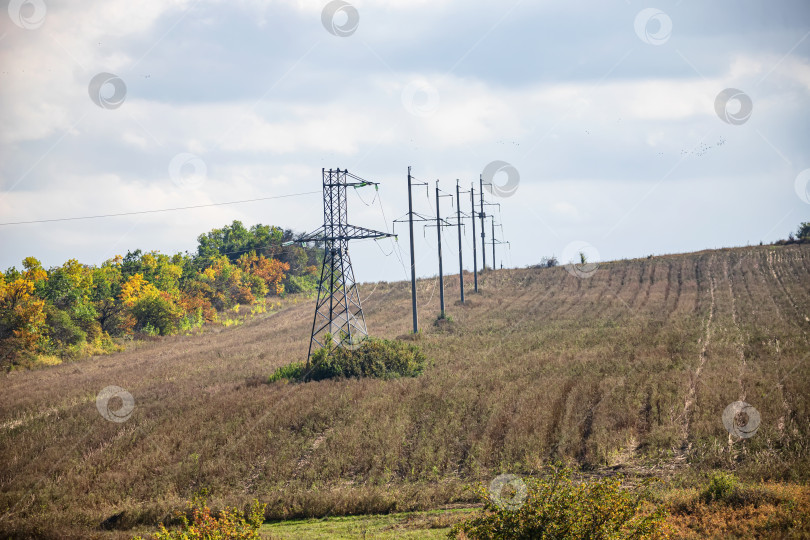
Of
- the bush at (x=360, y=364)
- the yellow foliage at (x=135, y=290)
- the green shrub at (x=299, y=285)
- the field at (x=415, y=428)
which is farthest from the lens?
the green shrub at (x=299, y=285)

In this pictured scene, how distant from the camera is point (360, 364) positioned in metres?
29.1

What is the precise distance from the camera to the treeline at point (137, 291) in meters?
44.8

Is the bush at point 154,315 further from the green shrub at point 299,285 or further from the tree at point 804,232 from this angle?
the tree at point 804,232

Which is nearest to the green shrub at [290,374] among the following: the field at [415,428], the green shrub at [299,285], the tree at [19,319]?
the field at [415,428]

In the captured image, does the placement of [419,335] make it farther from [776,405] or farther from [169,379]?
[776,405]

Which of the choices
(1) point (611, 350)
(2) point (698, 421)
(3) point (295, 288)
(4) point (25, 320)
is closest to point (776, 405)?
(2) point (698, 421)

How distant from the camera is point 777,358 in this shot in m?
25.3

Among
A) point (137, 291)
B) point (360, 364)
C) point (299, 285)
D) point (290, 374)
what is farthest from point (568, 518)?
point (299, 285)

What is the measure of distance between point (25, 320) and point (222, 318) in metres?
30.3
